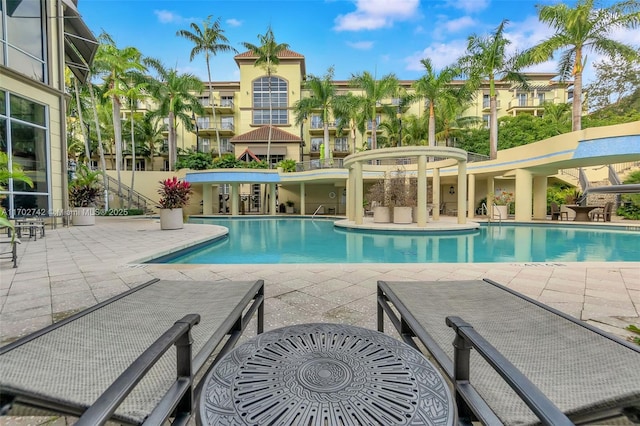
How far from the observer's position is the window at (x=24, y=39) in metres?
9.00

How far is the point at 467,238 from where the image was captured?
1014 cm

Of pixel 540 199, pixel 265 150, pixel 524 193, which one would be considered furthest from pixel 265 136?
pixel 540 199

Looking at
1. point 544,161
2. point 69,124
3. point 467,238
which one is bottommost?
point 467,238

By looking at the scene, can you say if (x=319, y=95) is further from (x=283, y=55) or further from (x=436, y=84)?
(x=283, y=55)

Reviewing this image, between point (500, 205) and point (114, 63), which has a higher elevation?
point (114, 63)

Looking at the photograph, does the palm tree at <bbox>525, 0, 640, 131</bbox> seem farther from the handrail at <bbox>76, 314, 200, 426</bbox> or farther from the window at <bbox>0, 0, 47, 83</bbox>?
the window at <bbox>0, 0, 47, 83</bbox>

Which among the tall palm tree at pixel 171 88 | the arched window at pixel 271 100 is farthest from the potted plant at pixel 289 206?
the tall palm tree at pixel 171 88

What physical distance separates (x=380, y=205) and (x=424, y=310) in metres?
11.8

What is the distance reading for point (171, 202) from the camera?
33.5 ft

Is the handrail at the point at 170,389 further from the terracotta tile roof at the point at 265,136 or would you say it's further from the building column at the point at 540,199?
the terracotta tile roof at the point at 265,136

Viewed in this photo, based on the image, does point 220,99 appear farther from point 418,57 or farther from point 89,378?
point 89,378

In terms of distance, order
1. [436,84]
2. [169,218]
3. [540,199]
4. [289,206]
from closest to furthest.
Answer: [169,218]
[540,199]
[436,84]
[289,206]

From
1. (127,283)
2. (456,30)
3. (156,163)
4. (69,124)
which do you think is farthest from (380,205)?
(69,124)

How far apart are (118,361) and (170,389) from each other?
421mm
